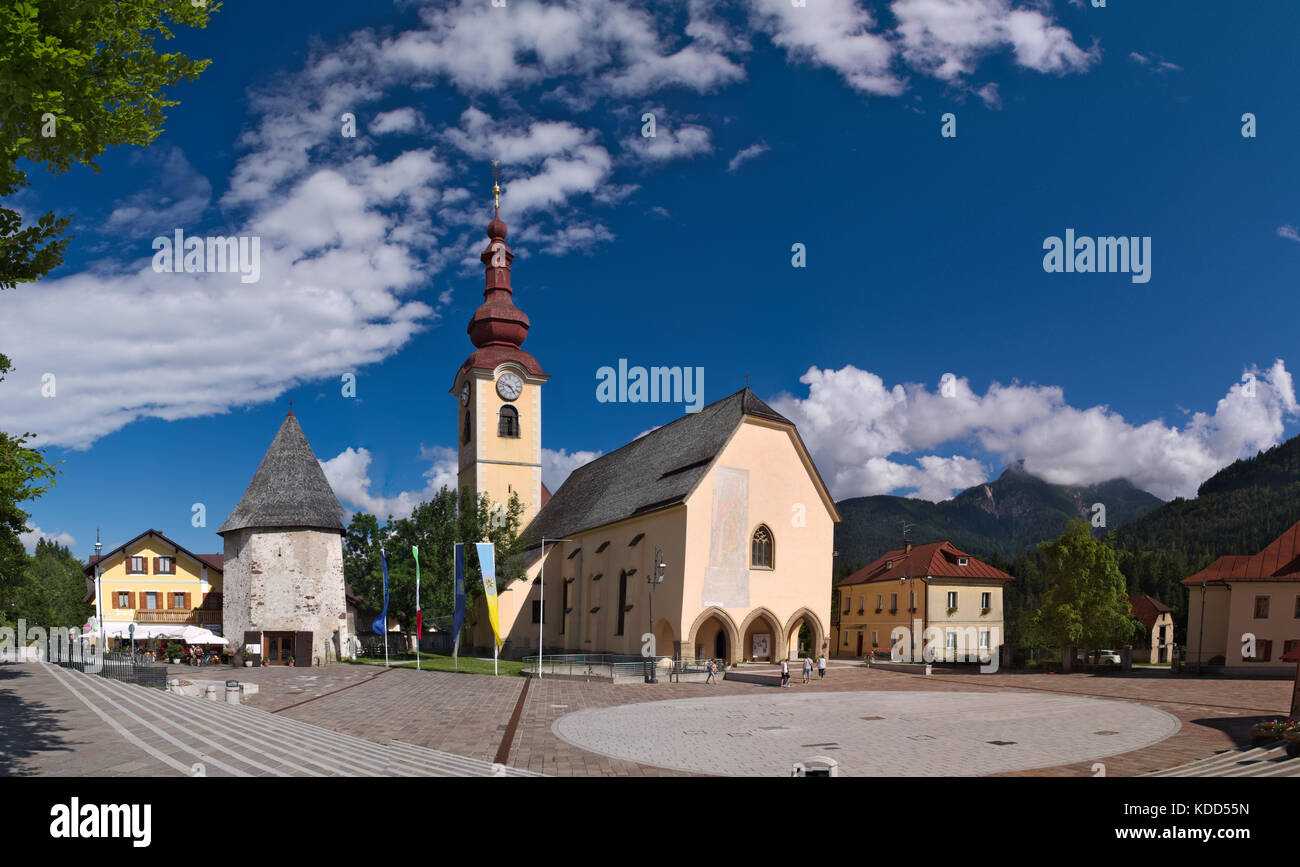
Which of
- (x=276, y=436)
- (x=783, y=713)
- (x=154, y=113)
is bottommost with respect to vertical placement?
(x=783, y=713)

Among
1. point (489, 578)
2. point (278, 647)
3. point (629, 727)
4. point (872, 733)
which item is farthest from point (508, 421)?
point (872, 733)

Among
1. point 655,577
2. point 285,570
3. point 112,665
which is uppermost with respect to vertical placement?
point 655,577

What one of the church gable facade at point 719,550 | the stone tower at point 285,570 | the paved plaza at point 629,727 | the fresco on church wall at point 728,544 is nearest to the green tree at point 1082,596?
the paved plaza at point 629,727

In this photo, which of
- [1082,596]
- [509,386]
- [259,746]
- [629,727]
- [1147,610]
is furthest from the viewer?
[1147,610]

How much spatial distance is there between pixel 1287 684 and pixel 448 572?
38331 millimetres

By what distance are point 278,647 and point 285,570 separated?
4138mm

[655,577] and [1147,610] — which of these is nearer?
[655,577]

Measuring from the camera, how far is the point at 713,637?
4369 centimetres

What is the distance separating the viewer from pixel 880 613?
6369 centimetres

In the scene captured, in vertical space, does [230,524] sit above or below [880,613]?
above

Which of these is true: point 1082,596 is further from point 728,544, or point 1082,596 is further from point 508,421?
point 508,421

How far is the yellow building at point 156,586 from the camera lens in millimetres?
56812

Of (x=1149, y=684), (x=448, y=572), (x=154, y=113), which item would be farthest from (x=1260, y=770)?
(x=448, y=572)
